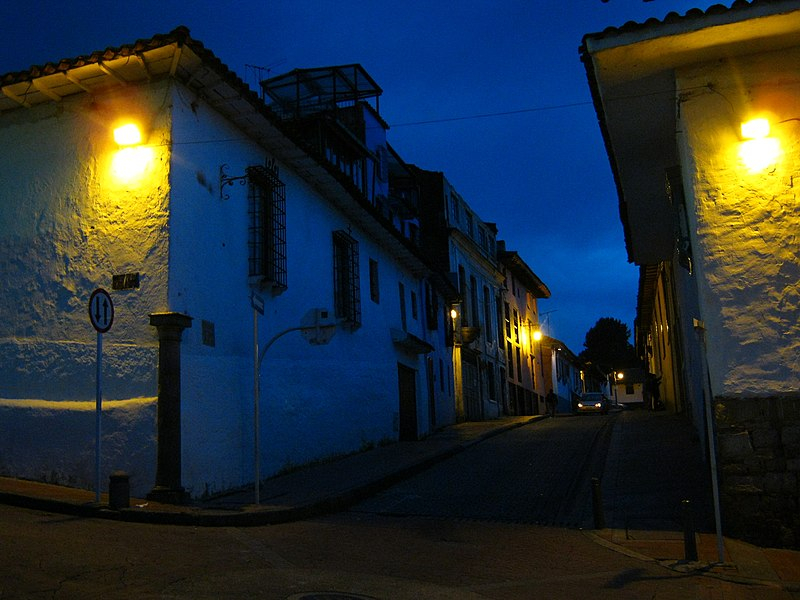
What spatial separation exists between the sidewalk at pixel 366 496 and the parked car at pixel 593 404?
23224 millimetres

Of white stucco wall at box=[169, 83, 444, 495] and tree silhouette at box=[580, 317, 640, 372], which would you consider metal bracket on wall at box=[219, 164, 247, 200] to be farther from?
tree silhouette at box=[580, 317, 640, 372]

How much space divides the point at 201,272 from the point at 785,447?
8.03 meters

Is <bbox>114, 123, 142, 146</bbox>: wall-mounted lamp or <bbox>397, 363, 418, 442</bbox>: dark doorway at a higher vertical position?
<bbox>114, 123, 142, 146</bbox>: wall-mounted lamp

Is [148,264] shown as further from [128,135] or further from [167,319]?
[128,135]

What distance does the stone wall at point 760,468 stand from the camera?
26.2ft

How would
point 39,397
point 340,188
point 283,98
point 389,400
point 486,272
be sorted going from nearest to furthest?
point 39,397
point 340,188
point 389,400
point 283,98
point 486,272

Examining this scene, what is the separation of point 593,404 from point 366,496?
29.3 metres

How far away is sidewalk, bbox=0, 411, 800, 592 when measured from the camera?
730 cm

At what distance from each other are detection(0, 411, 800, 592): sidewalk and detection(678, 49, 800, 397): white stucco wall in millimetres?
1794

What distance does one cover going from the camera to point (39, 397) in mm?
11023

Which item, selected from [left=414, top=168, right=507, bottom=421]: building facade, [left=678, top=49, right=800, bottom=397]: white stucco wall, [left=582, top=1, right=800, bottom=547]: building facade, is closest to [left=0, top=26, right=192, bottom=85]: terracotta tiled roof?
[left=582, top=1, right=800, bottom=547]: building facade

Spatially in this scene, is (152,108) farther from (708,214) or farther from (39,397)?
(708,214)

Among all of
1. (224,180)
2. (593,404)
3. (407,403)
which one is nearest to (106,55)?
(224,180)

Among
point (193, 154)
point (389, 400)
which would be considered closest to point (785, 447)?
point (193, 154)
